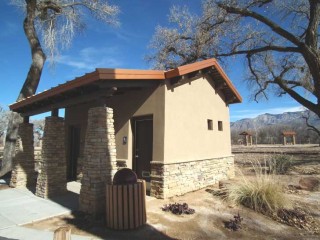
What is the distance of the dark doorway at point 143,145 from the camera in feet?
29.7

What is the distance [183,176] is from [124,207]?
11.1 ft

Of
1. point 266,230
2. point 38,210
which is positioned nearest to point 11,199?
point 38,210

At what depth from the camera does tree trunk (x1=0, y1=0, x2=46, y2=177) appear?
12.9 meters

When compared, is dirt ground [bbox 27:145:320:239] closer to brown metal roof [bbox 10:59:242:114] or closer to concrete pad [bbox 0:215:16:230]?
concrete pad [bbox 0:215:16:230]

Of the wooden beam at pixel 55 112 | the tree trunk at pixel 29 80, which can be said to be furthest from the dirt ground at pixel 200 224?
the tree trunk at pixel 29 80

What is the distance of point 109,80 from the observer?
6.89 meters

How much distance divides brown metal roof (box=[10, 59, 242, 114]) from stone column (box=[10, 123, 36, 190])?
0.88 metres

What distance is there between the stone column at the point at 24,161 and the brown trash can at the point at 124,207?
19.3 ft

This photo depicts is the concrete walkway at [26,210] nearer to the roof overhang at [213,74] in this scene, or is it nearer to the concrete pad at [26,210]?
the concrete pad at [26,210]

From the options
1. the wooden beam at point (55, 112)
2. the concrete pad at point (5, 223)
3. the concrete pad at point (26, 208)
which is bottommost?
the concrete pad at point (5, 223)

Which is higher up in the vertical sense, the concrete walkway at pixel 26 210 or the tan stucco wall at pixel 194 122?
the tan stucco wall at pixel 194 122

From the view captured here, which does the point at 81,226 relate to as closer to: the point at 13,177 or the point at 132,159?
the point at 132,159

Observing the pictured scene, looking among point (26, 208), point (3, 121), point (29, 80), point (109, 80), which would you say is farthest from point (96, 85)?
point (3, 121)

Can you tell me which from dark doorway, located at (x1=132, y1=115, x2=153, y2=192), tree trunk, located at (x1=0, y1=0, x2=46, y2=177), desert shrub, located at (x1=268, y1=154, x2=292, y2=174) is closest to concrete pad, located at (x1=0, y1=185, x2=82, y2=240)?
dark doorway, located at (x1=132, y1=115, x2=153, y2=192)
